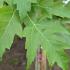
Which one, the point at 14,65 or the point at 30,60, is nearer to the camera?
the point at 30,60

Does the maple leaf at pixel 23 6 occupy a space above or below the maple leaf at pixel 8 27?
above

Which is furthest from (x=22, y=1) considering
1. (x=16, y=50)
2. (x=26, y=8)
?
(x=16, y=50)

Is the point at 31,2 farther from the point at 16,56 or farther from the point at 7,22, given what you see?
the point at 16,56
